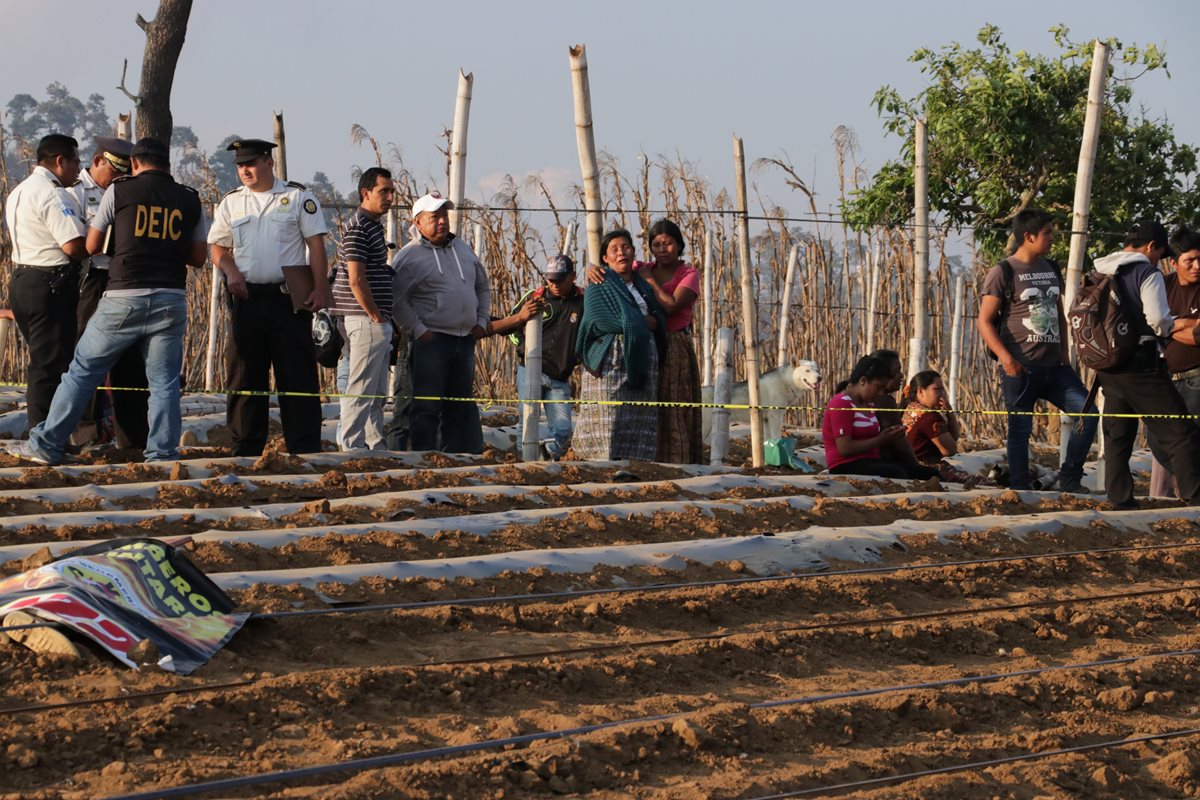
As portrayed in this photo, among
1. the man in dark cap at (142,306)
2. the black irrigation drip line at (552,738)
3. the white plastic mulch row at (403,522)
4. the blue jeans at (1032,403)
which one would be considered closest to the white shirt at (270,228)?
the man in dark cap at (142,306)

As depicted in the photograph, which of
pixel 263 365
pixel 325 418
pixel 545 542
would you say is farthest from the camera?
pixel 325 418

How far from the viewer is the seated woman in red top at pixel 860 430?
7898 mm

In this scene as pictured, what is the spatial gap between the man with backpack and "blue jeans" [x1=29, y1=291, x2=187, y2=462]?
3.93 m

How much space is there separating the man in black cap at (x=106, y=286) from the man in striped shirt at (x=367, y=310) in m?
1.03

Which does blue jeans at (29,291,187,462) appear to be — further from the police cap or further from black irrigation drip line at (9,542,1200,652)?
black irrigation drip line at (9,542,1200,652)

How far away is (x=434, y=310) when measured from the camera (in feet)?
25.9

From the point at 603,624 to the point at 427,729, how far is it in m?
1.22

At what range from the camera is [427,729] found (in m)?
3.86

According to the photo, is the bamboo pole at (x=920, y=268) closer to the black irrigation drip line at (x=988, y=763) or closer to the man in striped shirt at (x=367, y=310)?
the man in striped shirt at (x=367, y=310)

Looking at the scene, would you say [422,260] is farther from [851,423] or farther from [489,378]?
[489,378]

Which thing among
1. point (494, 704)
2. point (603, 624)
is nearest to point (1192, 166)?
point (603, 624)

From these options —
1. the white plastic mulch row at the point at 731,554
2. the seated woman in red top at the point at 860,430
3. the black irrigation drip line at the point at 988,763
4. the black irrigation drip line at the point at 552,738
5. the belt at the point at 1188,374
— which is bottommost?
the black irrigation drip line at the point at 988,763

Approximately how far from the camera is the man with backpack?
25.7 feet

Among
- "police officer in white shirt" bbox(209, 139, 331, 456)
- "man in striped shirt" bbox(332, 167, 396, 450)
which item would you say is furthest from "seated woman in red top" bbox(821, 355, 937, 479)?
"police officer in white shirt" bbox(209, 139, 331, 456)
